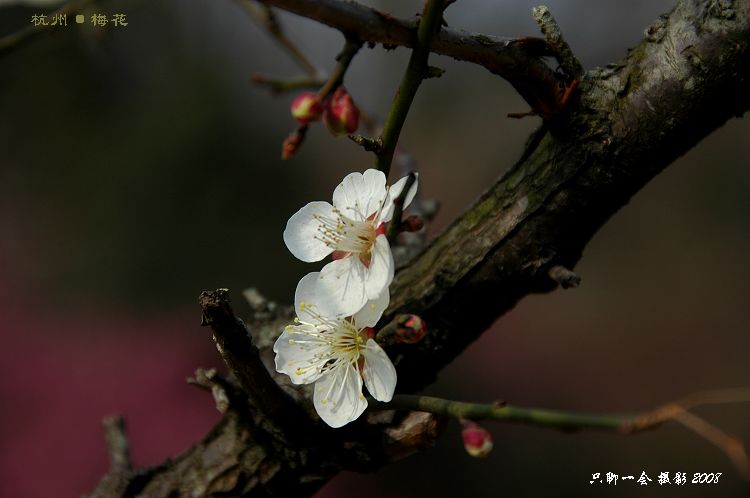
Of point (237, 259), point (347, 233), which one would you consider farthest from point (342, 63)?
point (237, 259)

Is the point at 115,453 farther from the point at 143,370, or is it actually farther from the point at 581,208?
the point at 143,370

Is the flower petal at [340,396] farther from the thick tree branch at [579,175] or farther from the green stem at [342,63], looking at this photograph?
the green stem at [342,63]

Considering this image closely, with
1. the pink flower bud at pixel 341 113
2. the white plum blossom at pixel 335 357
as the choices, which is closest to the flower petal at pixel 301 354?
the white plum blossom at pixel 335 357

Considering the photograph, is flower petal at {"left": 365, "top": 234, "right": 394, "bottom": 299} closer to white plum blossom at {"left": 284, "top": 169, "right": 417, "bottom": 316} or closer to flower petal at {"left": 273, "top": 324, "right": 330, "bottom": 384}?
white plum blossom at {"left": 284, "top": 169, "right": 417, "bottom": 316}

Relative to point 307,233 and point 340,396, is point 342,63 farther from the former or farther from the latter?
point 340,396

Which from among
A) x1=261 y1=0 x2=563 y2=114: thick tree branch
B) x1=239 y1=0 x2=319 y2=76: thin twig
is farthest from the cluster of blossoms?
x1=239 y1=0 x2=319 y2=76: thin twig

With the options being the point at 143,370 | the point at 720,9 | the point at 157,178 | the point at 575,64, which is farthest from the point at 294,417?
the point at 157,178

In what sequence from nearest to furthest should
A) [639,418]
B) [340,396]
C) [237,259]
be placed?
1. [639,418]
2. [340,396]
3. [237,259]
